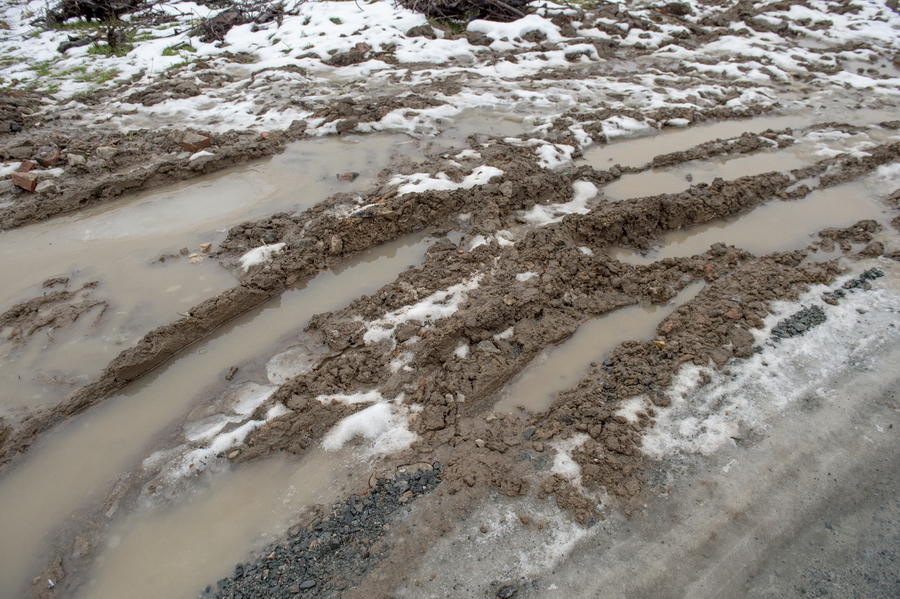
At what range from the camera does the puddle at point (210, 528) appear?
289 cm

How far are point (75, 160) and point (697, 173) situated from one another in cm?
947

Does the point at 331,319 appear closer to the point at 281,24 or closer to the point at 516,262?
the point at 516,262

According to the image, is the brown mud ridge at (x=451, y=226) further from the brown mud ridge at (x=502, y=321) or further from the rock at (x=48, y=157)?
the rock at (x=48, y=157)

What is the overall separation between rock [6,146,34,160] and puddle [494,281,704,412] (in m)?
8.51

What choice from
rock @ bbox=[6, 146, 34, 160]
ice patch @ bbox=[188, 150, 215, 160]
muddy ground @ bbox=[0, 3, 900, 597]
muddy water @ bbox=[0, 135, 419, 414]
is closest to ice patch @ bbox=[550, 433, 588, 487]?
muddy ground @ bbox=[0, 3, 900, 597]

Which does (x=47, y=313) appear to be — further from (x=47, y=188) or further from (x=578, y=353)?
(x=578, y=353)

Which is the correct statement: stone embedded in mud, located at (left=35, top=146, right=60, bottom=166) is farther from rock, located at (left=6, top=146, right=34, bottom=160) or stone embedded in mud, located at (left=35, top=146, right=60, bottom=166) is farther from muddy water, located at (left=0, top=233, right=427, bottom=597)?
muddy water, located at (left=0, top=233, right=427, bottom=597)

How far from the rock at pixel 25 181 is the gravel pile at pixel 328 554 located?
6693 mm

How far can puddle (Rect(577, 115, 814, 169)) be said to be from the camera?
719 cm

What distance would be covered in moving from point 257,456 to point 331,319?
151cm

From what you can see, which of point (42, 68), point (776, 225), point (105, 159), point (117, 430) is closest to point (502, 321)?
point (117, 430)

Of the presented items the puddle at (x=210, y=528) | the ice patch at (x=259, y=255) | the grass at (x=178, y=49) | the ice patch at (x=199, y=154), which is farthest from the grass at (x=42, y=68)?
the puddle at (x=210, y=528)

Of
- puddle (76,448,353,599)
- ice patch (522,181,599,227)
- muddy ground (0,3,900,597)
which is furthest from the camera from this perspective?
ice patch (522,181,599,227)

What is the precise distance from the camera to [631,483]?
313 centimetres
